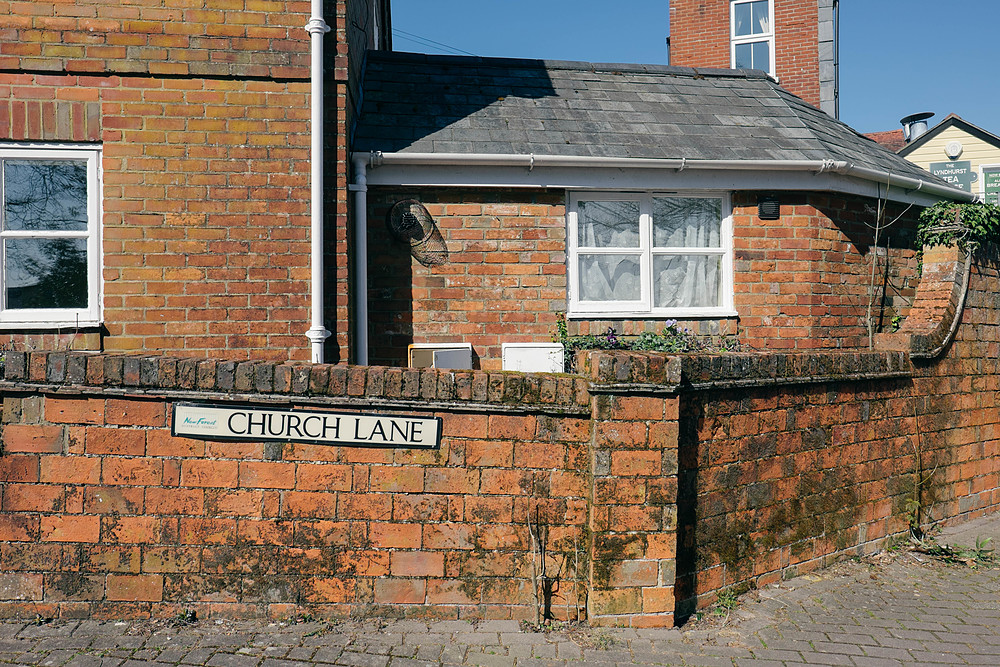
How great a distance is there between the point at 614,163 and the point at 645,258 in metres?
1.13

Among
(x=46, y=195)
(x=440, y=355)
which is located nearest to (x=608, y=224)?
(x=440, y=355)

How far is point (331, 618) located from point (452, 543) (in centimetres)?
80

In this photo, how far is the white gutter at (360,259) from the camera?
6977 millimetres

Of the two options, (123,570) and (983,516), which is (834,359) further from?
(123,570)

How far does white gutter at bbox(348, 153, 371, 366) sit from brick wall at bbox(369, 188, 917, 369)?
0.95ft

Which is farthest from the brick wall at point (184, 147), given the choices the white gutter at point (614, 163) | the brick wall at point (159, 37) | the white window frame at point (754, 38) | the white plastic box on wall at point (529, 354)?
the white window frame at point (754, 38)

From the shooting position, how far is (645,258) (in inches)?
313

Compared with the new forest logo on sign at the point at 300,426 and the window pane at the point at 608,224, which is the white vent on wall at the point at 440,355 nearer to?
the window pane at the point at 608,224

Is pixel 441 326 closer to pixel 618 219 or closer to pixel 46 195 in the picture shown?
pixel 618 219

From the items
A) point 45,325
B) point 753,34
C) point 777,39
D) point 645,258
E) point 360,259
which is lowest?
point 45,325

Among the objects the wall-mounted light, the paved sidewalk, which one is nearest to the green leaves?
the wall-mounted light

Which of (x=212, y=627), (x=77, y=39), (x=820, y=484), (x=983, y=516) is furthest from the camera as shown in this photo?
(x=983, y=516)

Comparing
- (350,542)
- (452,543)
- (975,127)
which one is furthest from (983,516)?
(975,127)

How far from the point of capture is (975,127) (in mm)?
25344
